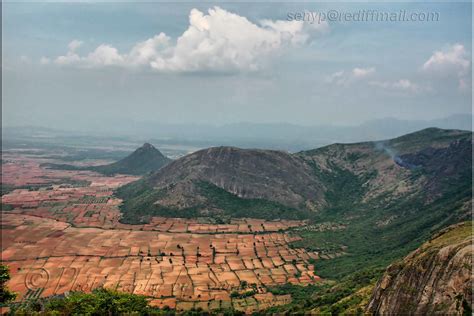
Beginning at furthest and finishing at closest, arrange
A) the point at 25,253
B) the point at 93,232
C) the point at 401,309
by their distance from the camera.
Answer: the point at 93,232
the point at 25,253
the point at 401,309

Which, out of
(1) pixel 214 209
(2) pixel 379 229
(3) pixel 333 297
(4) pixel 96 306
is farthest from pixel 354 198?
(4) pixel 96 306

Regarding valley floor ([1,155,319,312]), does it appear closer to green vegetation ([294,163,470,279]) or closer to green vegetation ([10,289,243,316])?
green vegetation ([294,163,470,279])

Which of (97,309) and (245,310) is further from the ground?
(97,309)

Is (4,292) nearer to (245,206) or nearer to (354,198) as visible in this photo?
(245,206)

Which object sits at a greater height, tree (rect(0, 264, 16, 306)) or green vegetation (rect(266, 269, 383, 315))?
tree (rect(0, 264, 16, 306))

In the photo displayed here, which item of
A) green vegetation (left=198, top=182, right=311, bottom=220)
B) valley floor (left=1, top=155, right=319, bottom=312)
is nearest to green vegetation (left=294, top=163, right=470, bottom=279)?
valley floor (left=1, top=155, right=319, bottom=312)

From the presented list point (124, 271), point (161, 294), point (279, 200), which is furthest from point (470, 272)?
point (279, 200)

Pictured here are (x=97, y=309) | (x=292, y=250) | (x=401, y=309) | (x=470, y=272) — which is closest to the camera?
(x=470, y=272)

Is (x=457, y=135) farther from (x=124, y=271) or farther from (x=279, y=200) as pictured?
(x=124, y=271)
